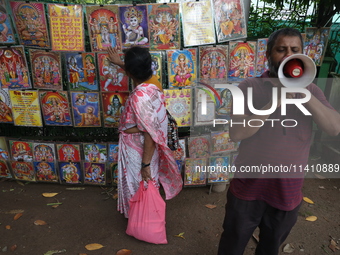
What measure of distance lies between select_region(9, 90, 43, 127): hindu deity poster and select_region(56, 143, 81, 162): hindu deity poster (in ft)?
1.15

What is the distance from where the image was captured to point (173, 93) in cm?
270

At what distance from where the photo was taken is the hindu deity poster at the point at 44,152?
3029 mm

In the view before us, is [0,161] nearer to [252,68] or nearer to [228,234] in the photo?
[228,234]

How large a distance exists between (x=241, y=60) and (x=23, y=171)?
292 cm

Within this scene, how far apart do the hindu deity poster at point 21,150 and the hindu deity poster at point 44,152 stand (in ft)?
0.21

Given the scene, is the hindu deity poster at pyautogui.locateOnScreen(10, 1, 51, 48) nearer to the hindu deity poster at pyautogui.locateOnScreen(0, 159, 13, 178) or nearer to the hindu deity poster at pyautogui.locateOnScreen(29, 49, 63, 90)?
the hindu deity poster at pyautogui.locateOnScreen(29, 49, 63, 90)

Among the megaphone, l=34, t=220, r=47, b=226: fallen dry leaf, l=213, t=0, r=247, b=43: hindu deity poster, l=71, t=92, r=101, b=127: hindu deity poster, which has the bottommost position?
l=34, t=220, r=47, b=226: fallen dry leaf

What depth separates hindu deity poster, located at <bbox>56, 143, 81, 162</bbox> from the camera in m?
3.02

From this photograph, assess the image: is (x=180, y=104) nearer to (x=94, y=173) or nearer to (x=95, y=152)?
(x=95, y=152)

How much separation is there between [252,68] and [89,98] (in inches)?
70.8

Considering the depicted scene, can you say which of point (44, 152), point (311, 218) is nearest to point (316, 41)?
point (311, 218)

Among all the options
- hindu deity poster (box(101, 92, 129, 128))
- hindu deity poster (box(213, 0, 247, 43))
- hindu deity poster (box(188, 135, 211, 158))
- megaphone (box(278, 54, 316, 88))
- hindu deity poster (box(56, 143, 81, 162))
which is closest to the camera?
megaphone (box(278, 54, 316, 88))

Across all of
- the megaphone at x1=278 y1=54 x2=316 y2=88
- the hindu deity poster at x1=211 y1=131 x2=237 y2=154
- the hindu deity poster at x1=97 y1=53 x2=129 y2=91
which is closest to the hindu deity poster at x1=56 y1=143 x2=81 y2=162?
the hindu deity poster at x1=97 y1=53 x2=129 y2=91

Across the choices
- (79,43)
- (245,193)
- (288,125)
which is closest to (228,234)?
(245,193)
